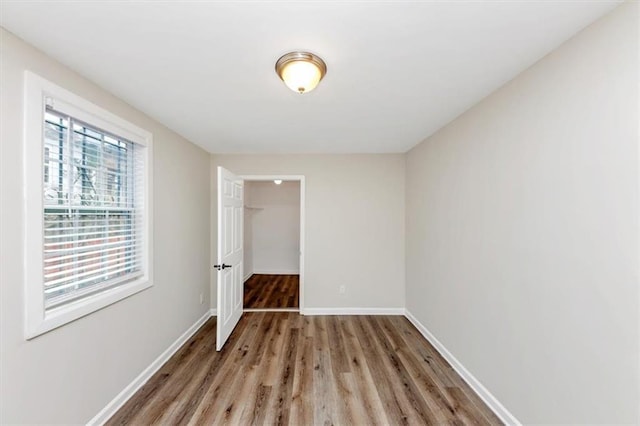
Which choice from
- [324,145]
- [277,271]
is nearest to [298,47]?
[324,145]

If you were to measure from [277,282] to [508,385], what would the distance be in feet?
14.3

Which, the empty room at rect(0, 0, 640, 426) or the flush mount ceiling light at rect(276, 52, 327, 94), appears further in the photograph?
the flush mount ceiling light at rect(276, 52, 327, 94)

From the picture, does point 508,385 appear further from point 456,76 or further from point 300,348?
point 456,76

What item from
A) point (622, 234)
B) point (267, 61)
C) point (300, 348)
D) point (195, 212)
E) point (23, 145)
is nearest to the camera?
point (622, 234)

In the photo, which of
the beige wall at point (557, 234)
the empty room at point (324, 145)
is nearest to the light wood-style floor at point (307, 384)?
the empty room at point (324, 145)

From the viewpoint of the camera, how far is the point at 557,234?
1.44 meters

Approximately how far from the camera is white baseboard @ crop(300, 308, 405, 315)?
374 cm

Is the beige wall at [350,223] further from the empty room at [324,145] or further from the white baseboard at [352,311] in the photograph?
the empty room at [324,145]

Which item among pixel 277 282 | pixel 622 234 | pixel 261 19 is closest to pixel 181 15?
pixel 261 19

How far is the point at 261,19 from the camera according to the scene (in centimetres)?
120

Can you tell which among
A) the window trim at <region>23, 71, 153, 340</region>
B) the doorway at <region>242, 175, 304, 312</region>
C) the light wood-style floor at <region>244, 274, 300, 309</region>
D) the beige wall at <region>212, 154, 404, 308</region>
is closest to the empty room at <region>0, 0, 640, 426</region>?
the window trim at <region>23, 71, 153, 340</region>

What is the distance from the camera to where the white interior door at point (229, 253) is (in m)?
2.82

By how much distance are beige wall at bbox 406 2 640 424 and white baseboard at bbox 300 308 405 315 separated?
134cm

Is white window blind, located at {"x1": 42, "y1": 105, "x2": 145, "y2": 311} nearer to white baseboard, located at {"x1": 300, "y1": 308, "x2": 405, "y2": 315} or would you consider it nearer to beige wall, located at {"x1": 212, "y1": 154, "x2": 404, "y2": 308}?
beige wall, located at {"x1": 212, "y1": 154, "x2": 404, "y2": 308}
